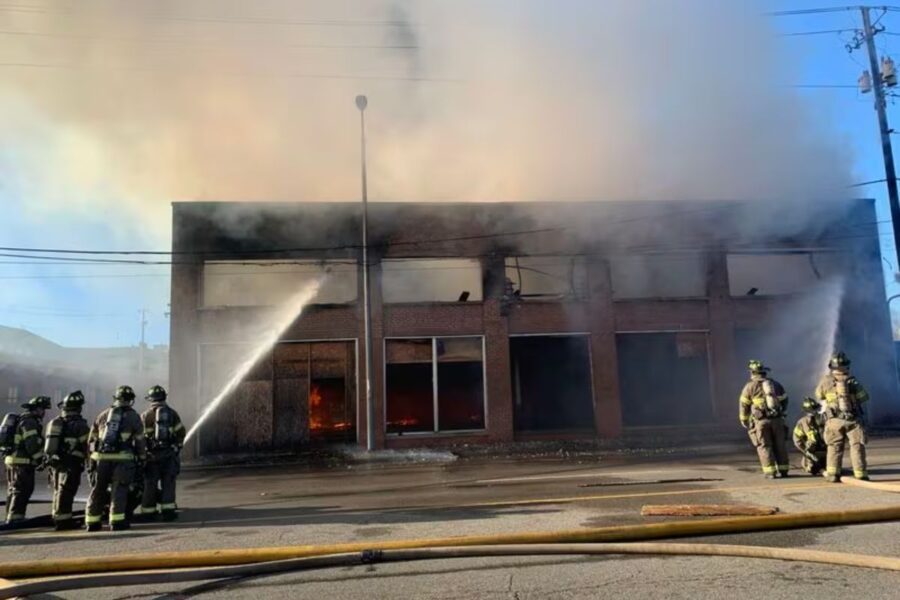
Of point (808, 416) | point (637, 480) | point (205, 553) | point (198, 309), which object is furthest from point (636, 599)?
point (198, 309)

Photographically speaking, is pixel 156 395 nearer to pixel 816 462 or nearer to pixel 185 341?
pixel 816 462

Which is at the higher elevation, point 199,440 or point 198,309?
point 198,309

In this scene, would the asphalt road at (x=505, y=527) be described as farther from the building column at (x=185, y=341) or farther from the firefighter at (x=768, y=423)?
the building column at (x=185, y=341)

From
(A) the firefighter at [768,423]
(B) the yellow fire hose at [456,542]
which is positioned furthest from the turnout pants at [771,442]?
(B) the yellow fire hose at [456,542]

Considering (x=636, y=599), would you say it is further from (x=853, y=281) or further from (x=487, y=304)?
(x=853, y=281)

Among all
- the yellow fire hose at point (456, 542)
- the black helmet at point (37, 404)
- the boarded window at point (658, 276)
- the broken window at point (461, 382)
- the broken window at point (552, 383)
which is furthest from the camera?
the boarded window at point (658, 276)

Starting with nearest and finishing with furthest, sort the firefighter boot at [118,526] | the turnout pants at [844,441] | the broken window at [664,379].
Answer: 1. the firefighter boot at [118,526]
2. the turnout pants at [844,441]
3. the broken window at [664,379]

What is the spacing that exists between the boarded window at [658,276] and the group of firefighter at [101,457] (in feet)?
38.0

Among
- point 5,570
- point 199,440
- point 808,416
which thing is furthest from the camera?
point 199,440

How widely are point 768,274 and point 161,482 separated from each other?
14.8 m

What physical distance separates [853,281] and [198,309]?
15.3 metres

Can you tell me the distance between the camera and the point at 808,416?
7375 millimetres

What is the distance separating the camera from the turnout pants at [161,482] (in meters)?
6.12

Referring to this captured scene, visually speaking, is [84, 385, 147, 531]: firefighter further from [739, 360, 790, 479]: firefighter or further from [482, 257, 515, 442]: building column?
[482, 257, 515, 442]: building column
